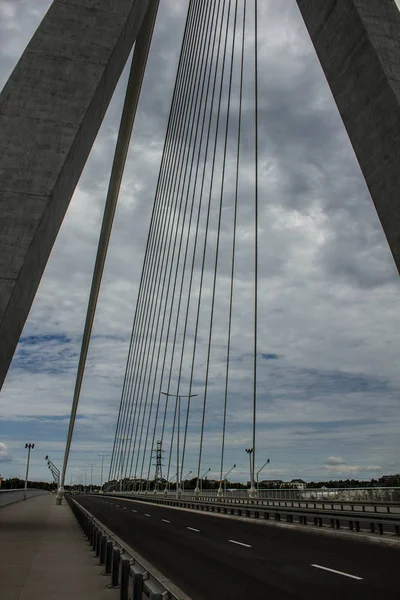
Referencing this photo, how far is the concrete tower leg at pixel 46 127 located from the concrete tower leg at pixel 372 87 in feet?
10.9

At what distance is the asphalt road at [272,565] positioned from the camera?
7.26 meters

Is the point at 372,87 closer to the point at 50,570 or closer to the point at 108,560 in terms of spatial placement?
the point at 108,560

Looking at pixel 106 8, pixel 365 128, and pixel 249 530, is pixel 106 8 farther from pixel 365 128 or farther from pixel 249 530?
pixel 249 530

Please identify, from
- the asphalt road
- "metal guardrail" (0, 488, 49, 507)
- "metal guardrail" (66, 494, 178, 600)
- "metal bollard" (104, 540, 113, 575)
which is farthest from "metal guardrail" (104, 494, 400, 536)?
"metal guardrail" (0, 488, 49, 507)

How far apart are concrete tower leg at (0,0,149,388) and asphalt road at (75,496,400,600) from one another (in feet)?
14.4

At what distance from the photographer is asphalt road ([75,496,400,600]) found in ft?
23.8

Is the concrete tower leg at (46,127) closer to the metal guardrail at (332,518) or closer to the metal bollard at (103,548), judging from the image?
the metal bollard at (103,548)

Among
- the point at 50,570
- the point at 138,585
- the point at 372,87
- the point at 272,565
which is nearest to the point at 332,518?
A: the point at 272,565

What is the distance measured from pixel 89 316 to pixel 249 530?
54.3 ft

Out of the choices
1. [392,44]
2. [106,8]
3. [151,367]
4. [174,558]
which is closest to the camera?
[392,44]

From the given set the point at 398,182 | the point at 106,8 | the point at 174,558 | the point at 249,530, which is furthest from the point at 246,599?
the point at 249,530

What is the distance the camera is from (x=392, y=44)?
7.88 m

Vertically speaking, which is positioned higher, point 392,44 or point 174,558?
point 392,44

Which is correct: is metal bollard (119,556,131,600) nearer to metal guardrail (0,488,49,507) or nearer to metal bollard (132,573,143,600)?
metal bollard (132,573,143,600)
